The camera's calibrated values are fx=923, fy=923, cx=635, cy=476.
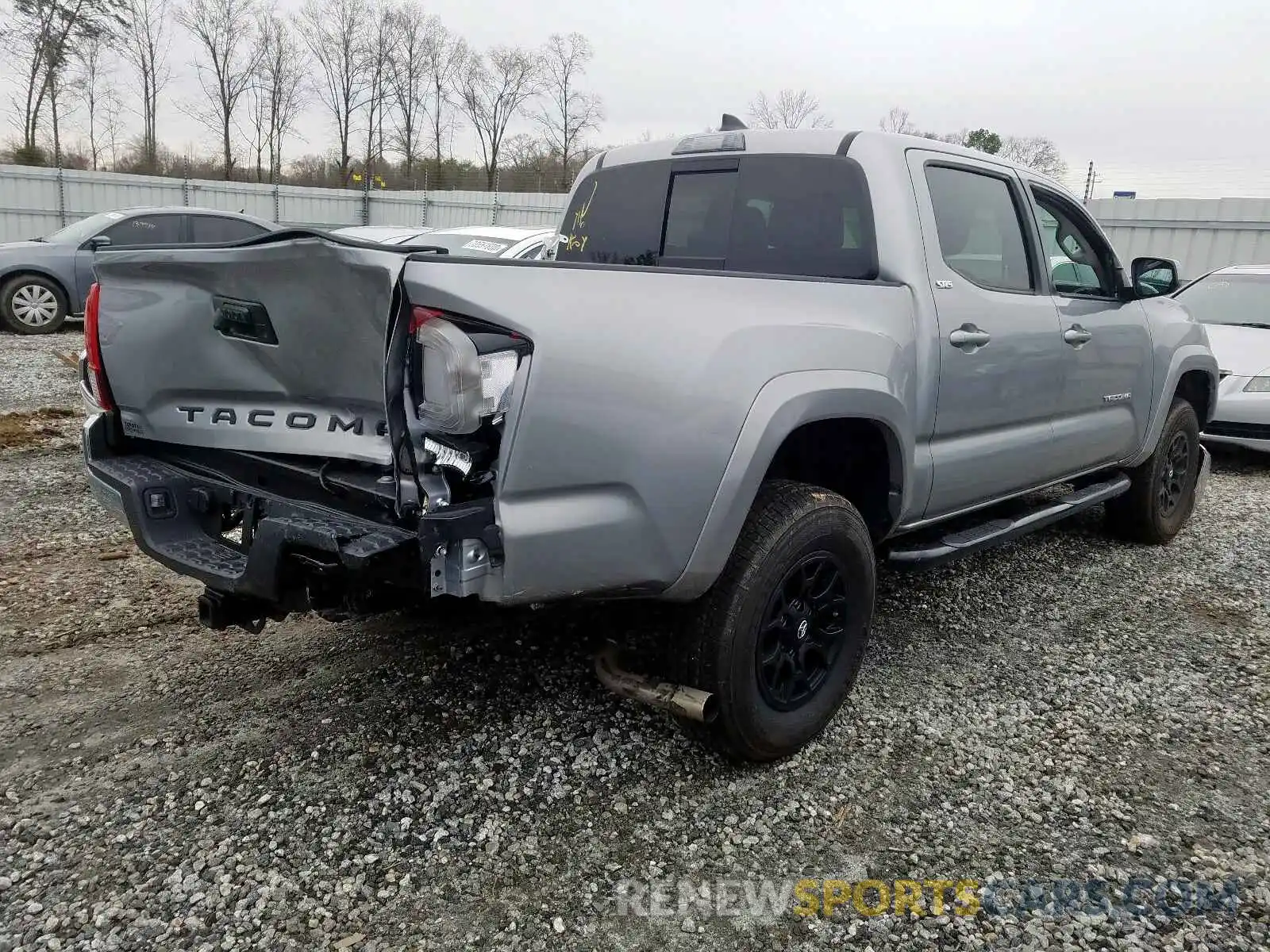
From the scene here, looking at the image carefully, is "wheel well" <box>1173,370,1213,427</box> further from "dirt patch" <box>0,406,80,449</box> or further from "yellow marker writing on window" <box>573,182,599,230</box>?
"dirt patch" <box>0,406,80,449</box>

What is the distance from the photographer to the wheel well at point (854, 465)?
121 inches

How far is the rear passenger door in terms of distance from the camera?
3328 millimetres

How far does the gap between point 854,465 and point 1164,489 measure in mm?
3098

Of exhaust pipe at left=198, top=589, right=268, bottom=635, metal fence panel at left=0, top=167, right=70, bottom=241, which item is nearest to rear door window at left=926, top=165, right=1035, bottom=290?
exhaust pipe at left=198, top=589, right=268, bottom=635

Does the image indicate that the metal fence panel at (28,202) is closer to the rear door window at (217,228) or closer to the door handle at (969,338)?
the rear door window at (217,228)

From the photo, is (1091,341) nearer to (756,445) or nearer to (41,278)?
(756,445)

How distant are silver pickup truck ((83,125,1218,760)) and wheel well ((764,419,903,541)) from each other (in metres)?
0.01

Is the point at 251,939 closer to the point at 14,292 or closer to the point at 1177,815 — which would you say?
the point at 1177,815

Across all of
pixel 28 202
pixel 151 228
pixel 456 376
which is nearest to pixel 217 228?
pixel 151 228

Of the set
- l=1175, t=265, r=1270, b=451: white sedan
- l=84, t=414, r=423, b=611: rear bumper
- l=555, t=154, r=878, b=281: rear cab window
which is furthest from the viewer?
l=1175, t=265, r=1270, b=451: white sedan

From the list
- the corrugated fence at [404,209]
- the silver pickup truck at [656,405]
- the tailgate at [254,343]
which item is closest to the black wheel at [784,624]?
the silver pickup truck at [656,405]

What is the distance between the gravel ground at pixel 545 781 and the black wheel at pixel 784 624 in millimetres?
185

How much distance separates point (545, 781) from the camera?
279 cm

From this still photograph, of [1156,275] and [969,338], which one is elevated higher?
[1156,275]
